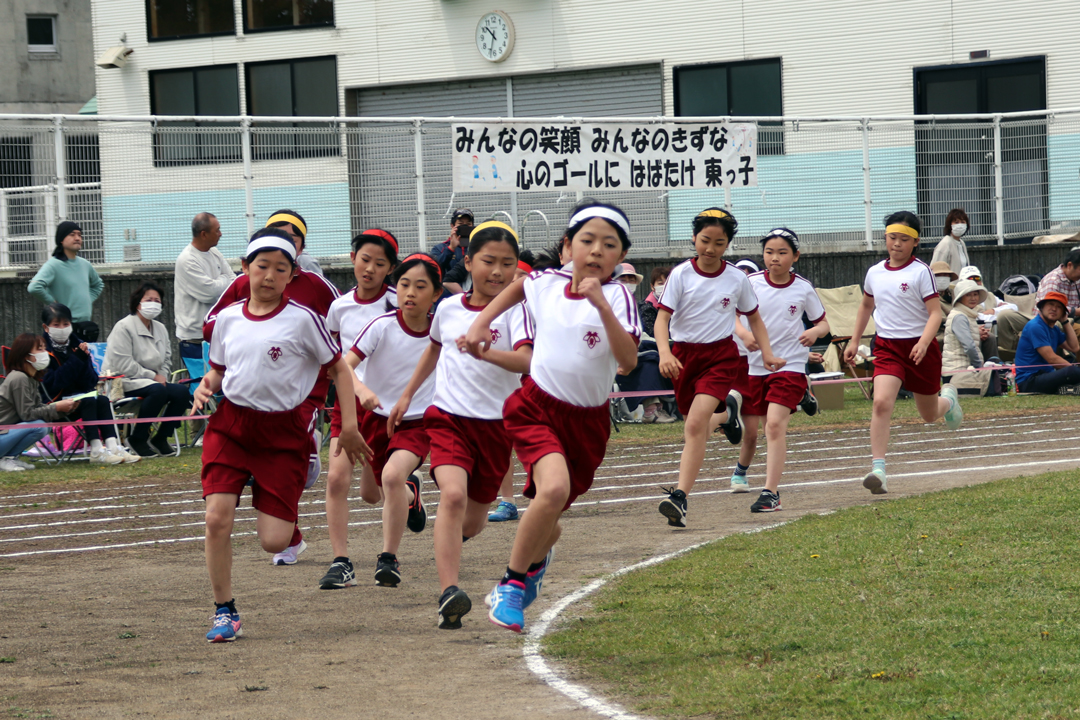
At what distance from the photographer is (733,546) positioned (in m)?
8.20

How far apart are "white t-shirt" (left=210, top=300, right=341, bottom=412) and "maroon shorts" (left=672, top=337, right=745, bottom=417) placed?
365 centimetres

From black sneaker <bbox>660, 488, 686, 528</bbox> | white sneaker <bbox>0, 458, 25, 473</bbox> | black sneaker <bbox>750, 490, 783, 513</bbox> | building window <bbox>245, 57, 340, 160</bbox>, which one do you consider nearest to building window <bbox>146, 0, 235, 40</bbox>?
building window <bbox>245, 57, 340, 160</bbox>

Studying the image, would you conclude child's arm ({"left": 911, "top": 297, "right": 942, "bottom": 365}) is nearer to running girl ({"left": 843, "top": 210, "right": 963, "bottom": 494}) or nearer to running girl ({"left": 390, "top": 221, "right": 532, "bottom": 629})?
running girl ({"left": 843, "top": 210, "right": 963, "bottom": 494})

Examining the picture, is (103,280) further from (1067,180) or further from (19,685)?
(1067,180)

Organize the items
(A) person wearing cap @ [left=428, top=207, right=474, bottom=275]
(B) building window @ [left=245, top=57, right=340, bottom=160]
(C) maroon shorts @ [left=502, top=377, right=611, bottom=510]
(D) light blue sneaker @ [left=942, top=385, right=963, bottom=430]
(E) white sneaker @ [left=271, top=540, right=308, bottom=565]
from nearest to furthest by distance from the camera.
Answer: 1. (C) maroon shorts @ [left=502, top=377, right=611, bottom=510]
2. (E) white sneaker @ [left=271, top=540, right=308, bottom=565]
3. (D) light blue sneaker @ [left=942, top=385, right=963, bottom=430]
4. (A) person wearing cap @ [left=428, top=207, right=474, bottom=275]
5. (B) building window @ [left=245, top=57, right=340, bottom=160]

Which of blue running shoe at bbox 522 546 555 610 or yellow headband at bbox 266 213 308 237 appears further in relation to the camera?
yellow headband at bbox 266 213 308 237

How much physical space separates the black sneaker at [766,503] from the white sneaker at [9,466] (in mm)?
8032

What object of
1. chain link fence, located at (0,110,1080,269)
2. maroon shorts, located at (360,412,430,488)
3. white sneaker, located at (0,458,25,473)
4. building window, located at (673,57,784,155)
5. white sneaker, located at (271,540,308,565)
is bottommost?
white sneaker, located at (0,458,25,473)

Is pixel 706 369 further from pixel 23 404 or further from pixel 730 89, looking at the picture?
pixel 730 89

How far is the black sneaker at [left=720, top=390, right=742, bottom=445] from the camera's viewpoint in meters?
10.8

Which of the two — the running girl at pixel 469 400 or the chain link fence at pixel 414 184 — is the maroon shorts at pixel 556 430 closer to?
the running girl at pixel 469 400

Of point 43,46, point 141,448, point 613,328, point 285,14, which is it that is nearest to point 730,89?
point 285,14

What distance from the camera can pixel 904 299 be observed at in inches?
424

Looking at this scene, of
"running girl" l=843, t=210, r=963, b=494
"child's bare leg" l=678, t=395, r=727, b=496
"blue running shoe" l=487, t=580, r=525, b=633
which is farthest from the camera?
"running girl" l=843, t=210, r=963, b=494
